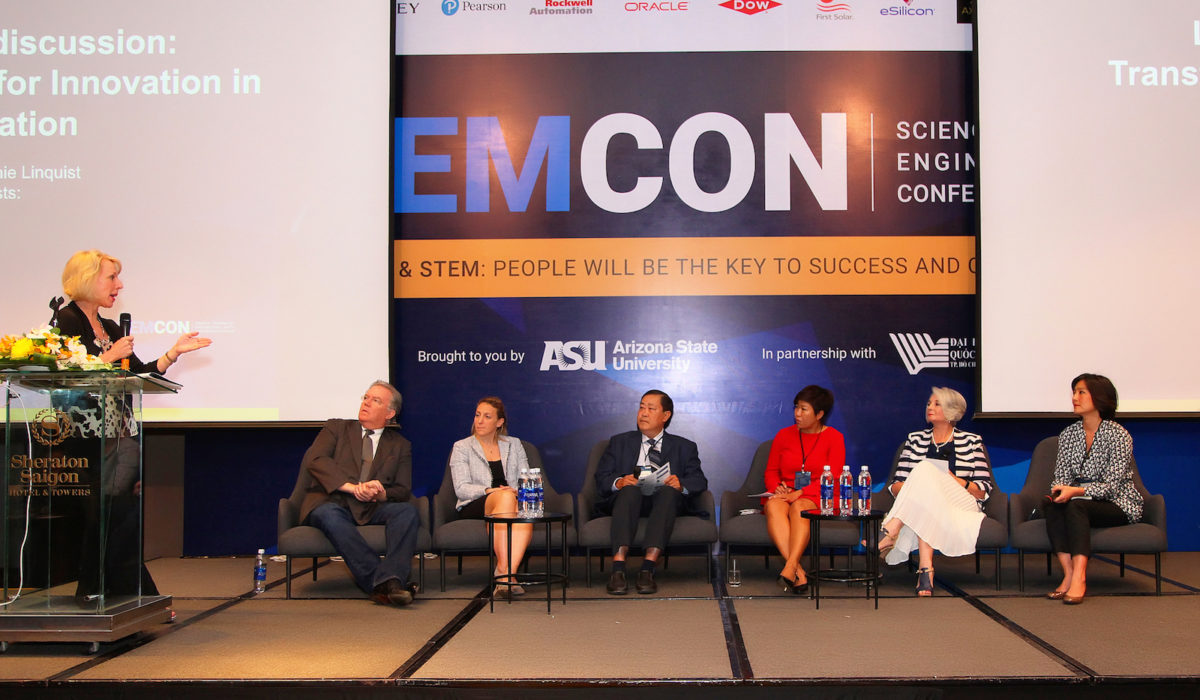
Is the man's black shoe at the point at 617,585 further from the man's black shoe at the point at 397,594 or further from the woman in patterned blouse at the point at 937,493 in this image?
the woman in patterned blouse at the point at 937,493

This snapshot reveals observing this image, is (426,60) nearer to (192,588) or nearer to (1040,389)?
(192,588)

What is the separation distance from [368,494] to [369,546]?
25 cm

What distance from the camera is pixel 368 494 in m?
5.06

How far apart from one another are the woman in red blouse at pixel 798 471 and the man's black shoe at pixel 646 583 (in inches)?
24.9

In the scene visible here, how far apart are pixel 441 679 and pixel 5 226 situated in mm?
4447

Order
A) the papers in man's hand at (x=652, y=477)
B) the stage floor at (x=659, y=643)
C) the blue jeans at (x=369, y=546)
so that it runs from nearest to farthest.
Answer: the stage floor at (x=659, y=643), the blue jeans at (x=369, y=546), the papers in man's hand at (x=652, y=477)

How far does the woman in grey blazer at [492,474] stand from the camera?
204 inches

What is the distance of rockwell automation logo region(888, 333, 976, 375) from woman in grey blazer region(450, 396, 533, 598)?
2.37 meters

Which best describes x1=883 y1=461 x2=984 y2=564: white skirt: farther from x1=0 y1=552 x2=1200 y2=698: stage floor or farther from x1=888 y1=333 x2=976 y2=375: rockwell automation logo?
x1=888 y1=333 x2=976 y2=375: rockwell automation logo

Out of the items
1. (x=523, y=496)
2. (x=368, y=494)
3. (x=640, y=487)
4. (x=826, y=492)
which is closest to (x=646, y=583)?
(x=640, y=487)

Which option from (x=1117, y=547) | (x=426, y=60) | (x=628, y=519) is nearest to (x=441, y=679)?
(x=628, y=519)

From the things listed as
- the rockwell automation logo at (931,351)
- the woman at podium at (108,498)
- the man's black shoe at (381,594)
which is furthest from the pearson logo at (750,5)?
the woman at podium at (108,498)

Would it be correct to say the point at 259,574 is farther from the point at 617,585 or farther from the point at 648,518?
the point at 648,518

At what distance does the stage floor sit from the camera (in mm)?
3363
